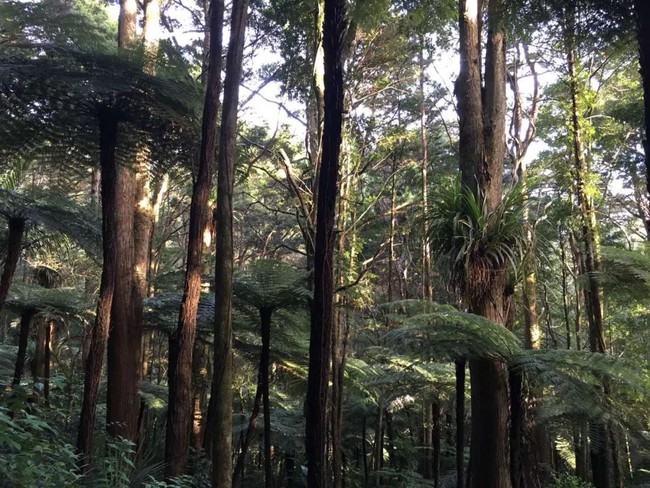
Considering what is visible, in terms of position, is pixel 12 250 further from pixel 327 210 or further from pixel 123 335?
pixel 327 210

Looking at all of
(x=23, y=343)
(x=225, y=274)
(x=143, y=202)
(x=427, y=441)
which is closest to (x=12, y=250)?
(x=143, y=202)

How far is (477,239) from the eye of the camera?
205 inches

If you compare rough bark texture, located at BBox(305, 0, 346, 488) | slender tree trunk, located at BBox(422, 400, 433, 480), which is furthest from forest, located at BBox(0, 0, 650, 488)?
slender tree trunk, located at BBox(422, 400, 433, 480)

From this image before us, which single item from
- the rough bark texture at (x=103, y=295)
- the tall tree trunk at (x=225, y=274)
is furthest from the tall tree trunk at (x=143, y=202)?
the tall tree trunk at (x=225, y=274)

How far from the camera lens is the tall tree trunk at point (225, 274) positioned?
480cm

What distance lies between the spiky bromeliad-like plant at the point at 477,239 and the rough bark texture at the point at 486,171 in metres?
0.11

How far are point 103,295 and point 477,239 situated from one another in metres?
3.81

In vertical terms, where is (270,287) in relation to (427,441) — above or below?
above

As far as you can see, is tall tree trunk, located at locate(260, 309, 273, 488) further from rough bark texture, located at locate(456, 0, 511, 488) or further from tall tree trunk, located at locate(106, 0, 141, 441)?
rough bark texture, located at locate(456, 0, 511, 488)

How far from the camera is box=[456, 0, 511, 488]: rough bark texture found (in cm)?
511

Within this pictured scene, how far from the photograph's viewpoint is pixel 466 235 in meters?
5.23

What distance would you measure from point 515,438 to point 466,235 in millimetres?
1984

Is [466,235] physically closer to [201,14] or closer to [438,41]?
[438,41]

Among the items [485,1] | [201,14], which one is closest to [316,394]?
[485,1]
